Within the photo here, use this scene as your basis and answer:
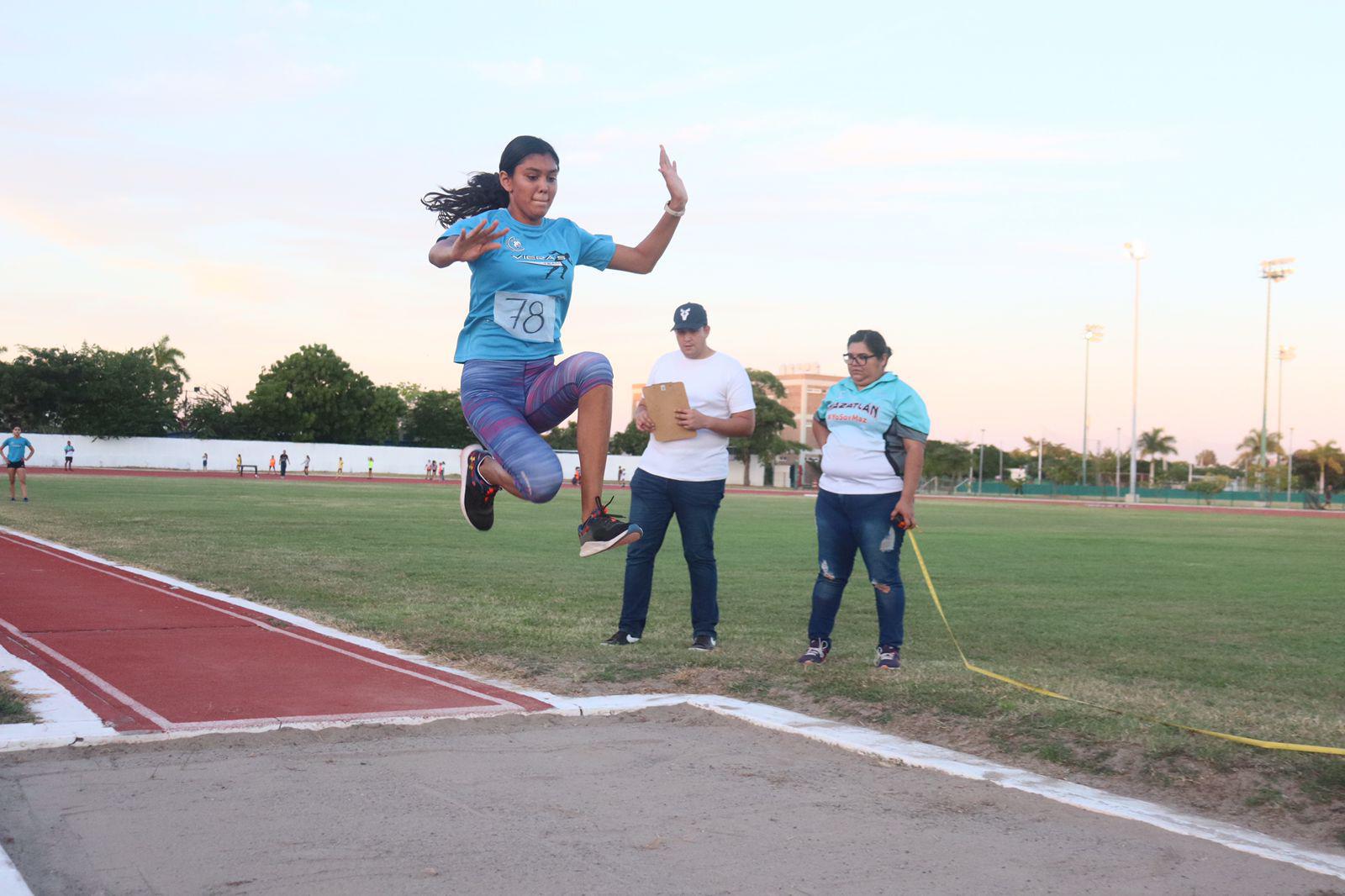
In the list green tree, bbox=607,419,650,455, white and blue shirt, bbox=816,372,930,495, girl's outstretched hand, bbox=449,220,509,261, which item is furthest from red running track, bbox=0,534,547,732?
green tree, bbox=607,419,650,455

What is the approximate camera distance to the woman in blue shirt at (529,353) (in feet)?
15.6

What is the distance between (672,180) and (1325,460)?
81.4m

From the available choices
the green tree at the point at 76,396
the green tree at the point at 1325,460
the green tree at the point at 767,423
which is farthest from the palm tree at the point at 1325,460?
the green tree at the point at 76,396

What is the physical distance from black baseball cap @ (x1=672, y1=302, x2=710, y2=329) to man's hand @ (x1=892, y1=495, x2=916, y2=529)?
1752 mm

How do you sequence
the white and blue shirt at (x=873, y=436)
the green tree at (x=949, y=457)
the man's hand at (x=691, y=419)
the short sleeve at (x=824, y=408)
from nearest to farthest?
the white and blue shirt at (x=873, y=436) < the man's hand at (x=691, y=419) < the short sleeve at (x=824, y=408) < the green tree at (x=949, y=457)

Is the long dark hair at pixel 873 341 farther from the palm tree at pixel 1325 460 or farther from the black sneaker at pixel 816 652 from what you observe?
the palm tree at pixel 1325 460

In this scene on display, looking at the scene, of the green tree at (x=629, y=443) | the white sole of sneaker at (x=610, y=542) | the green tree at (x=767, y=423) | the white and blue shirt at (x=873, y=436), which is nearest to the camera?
the white sole of sneaker at (x=610, y=542)

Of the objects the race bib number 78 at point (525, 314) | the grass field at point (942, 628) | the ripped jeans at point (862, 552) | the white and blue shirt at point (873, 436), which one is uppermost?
the race bib number 78 at point (525, 314)

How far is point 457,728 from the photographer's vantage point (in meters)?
4.94

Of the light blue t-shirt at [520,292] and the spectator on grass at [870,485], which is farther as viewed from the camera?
the spectator on grass at [870,485]

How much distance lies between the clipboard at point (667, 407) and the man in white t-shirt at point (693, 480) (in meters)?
0.09

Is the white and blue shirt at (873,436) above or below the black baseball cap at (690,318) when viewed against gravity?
below

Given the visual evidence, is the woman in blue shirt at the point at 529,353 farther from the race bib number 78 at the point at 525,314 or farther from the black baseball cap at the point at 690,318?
the black baseball cap at the point at 690,318

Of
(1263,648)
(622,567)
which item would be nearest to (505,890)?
(1263,648)
